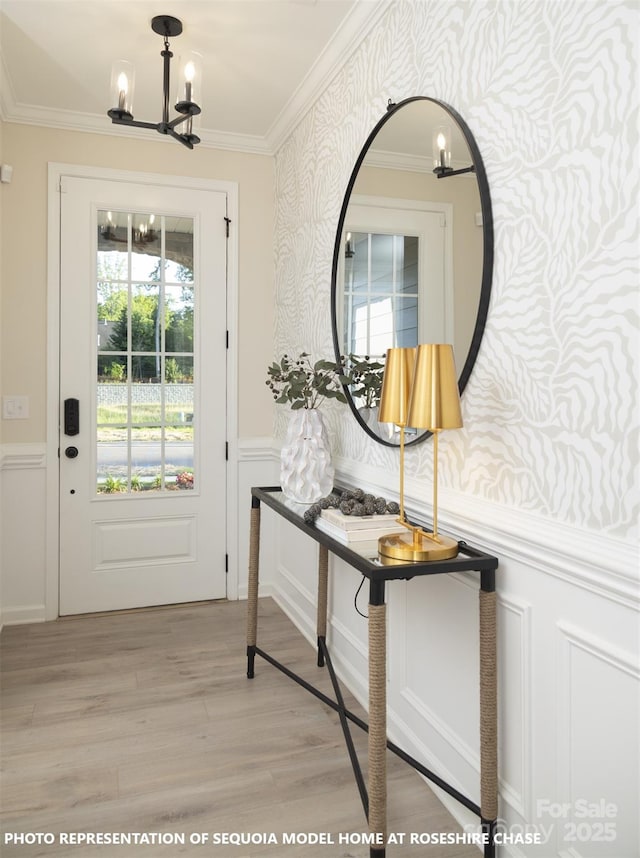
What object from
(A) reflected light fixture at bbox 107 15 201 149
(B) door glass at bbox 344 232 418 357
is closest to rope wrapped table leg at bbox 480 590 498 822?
(B) door glass at bbox 344 232 418 357

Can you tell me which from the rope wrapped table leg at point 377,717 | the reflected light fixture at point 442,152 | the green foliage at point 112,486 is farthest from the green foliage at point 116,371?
the rope wrapped table leg at point 377,717

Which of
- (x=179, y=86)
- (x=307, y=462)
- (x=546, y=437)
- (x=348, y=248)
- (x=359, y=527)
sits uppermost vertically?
(x=179, y=86)

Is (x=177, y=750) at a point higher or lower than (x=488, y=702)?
lower

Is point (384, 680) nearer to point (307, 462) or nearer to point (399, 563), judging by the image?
point (399, 563)

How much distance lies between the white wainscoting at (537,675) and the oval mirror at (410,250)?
0.50 metres

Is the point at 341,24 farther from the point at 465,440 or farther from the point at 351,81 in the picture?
the point at 465,440

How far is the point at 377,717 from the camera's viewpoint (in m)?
1.50

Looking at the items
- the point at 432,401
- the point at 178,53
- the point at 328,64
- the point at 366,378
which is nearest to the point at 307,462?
the point at 366,378

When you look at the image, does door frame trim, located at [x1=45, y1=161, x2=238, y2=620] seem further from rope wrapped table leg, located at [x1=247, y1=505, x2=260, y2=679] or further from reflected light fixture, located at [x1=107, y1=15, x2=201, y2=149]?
rope wrapped table leg, located at [x1=247, y1=505, x2=260, y2=679]

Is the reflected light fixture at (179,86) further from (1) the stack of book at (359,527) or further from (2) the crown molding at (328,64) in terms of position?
(1) the stack of book at (359,527)

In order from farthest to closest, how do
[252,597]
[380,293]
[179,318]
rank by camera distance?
[179,318], [252,597], [380,293]

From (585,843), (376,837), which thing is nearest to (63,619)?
(376,837)

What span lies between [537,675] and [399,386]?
77 cm

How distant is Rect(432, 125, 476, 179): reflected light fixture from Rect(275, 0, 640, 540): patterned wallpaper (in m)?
0.07
